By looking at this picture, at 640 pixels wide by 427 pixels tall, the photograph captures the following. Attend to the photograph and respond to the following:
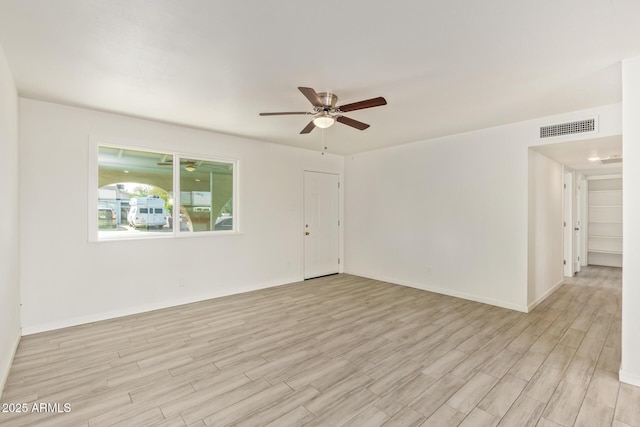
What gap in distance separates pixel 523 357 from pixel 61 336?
473cm

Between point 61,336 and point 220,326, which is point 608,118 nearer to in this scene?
point 220,326

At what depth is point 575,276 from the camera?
246 inches

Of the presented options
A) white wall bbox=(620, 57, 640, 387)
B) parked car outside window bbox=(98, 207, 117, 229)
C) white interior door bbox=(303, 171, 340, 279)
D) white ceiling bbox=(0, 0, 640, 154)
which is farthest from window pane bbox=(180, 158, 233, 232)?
white wall bbox=(620, 57, 640, 387)

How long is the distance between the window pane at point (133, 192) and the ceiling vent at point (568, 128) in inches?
200

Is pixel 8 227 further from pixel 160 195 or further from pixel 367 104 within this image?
pixel 367 104

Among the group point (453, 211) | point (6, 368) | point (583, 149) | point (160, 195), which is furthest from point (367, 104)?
point (6, 368)

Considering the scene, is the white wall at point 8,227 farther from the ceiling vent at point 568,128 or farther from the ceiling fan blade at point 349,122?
the ceiling vent at point 568,128

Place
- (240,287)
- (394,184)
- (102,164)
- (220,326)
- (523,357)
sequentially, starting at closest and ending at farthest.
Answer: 1. (523,357)
2. (220,326)
3. (102,164)
4. (240,287)
5. (394,184)

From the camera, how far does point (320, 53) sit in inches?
91.5

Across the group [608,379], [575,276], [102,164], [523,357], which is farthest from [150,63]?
[575,276]

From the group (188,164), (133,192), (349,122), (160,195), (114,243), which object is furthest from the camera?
(188,164)

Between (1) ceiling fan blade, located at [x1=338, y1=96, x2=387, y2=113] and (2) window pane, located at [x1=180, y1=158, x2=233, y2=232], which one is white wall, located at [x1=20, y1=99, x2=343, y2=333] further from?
(1) ceiling fan blade, located at [x1=338, y1=96, x2=387, y2=113]

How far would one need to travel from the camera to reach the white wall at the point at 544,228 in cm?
425

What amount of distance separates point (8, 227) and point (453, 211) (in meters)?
5.34
